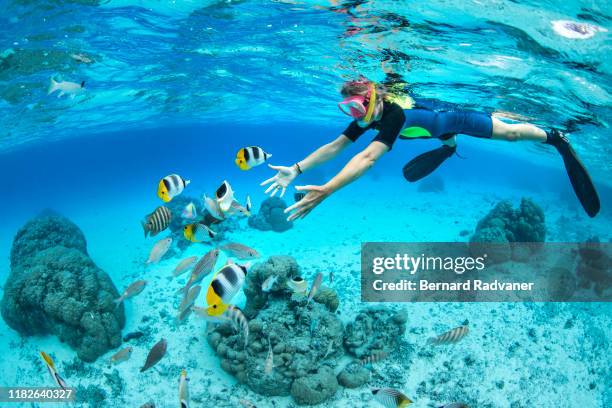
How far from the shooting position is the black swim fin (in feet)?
19.8

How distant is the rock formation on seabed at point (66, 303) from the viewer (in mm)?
8320

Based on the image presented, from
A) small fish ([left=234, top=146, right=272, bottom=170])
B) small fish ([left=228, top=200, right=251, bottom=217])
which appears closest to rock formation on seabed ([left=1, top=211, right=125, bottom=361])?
small fish ([left=228, top=200, right=251, bottom=217])

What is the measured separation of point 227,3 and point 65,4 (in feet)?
16.0

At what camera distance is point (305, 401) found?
6469mm

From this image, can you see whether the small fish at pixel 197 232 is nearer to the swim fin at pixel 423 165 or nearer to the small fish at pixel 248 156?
the small fish at pixel 248 156

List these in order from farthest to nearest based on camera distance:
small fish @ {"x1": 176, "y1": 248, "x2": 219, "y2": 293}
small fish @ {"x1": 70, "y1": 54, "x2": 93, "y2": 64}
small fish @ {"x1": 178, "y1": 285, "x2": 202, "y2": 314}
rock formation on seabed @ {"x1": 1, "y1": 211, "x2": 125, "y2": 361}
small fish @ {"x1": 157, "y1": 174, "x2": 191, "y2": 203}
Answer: small fish @ {"x1": 70, "y1": 54, "x2": 93, "y2": 64} → rock formation on seabed @ {"x1": 1, "y1": 211, "x2": 125, "y2": 361} → small fish @ {"x1": 178, "y1": 285, "x2": 202, "y2": 314} → small fish @ {"x1": 176, "y1": 248, "x2": 219, "y2": 293} → small fish @ {"x1": 157, "y1": 174, "x2": 191, "y2": 203}

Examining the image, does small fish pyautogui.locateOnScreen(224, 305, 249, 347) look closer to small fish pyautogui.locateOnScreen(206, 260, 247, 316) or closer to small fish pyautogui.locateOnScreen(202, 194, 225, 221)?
small fish pyautogui.locateOnScreen(202, 194, 225, 221)

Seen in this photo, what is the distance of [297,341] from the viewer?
691cm

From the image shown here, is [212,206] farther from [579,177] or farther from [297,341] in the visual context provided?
[579,177]

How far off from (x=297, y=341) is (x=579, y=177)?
6.58 meters

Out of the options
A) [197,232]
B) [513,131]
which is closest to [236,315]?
[197,232]

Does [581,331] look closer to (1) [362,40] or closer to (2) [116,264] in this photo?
(1) [362,40]

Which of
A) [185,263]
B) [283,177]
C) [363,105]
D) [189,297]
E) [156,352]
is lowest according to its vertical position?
[189,297]

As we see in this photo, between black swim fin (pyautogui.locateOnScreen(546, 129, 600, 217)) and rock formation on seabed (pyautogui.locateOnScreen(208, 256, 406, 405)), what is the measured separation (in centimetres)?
460
